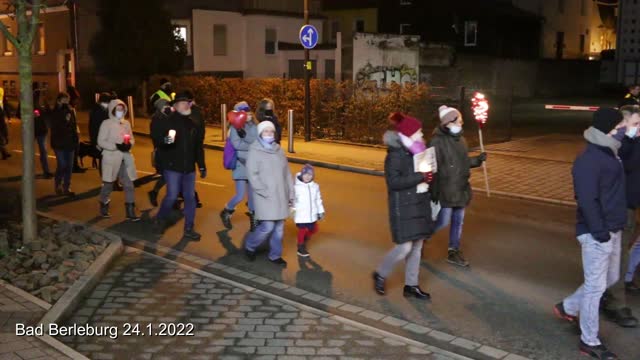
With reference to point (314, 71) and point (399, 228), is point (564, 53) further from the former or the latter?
point (399, 228)

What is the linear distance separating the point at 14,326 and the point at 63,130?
6.93m

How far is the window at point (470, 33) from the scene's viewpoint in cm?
4769

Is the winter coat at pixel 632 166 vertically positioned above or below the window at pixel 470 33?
below

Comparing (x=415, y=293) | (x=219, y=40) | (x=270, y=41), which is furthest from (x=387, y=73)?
(x=415, y=293)

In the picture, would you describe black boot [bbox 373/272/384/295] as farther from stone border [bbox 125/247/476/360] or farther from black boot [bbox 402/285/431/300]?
stone border [bbox 125/247/476/360]

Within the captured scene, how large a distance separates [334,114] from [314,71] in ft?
56.6

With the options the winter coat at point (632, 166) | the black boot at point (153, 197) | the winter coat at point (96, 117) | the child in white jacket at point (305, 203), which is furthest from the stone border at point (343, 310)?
the winter coat at point (96, 117)

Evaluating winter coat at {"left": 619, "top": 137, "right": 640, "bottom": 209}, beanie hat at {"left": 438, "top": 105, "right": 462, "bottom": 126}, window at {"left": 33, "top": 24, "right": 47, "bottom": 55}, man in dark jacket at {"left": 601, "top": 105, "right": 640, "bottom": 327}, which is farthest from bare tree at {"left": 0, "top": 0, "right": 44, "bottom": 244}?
window at {"left": 33, "top": 24, "right": 47, "bottom": 55}

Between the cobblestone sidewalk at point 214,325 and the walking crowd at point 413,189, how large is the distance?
107cm

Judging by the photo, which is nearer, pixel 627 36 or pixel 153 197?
pixel 153 197

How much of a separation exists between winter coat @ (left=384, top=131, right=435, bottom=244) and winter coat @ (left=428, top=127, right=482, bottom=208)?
3.60ft

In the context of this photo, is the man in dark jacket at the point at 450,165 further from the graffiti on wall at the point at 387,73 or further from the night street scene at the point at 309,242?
the graffiti on wall at the point at 387,73

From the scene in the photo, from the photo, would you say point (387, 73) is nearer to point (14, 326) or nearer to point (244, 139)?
point (244, 139)

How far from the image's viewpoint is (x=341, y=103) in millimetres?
19891
